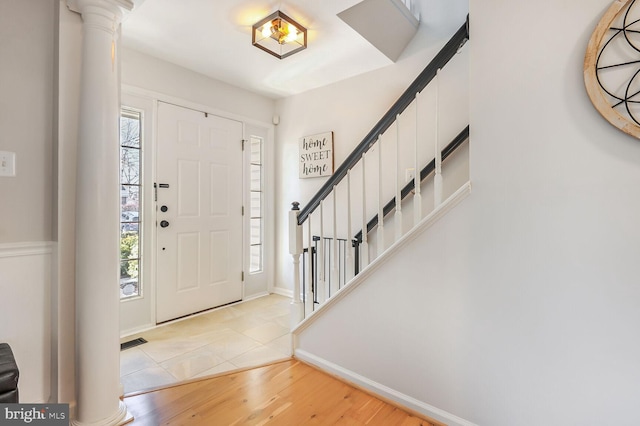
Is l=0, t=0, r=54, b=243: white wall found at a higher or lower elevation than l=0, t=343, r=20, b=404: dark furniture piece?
higher

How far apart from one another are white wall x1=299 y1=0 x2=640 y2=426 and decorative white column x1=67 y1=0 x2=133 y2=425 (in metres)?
1.58

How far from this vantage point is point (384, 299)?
67.2 inches

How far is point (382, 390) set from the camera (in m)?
1.72

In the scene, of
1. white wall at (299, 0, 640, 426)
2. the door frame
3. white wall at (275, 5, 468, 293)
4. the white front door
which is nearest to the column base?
white wall at (299, 0, 640, 426)

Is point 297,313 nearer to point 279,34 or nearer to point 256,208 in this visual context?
point 256,208

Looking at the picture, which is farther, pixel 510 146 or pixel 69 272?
pixel 69 272

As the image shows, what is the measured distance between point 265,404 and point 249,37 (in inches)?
103

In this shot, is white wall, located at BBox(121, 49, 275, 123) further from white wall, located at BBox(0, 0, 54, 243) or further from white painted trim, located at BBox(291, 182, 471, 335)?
white painted trim, located at BBox(291, 182, 471, 335)

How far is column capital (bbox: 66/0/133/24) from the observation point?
1433 millimetres

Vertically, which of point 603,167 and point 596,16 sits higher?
point 596,16

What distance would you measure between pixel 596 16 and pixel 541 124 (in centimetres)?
42

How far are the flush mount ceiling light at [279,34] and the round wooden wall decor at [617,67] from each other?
5.58 feet

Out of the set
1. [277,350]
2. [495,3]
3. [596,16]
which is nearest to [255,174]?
[277,350]

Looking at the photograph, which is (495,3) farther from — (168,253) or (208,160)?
(168,253)
